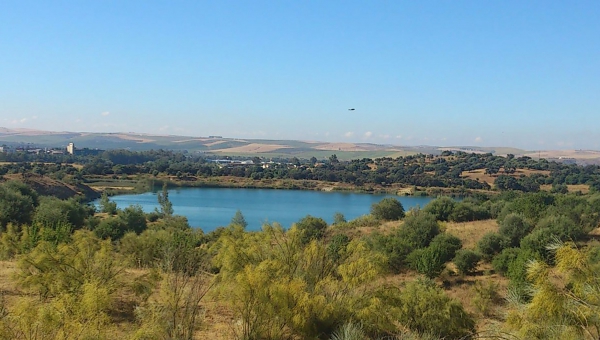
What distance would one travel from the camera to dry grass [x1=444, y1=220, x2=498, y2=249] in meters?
23.2

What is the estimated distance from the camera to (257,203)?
6178cm

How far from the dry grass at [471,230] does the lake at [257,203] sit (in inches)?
Result: 703

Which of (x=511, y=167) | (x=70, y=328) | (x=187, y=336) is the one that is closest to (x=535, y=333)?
(x=187, y=336)

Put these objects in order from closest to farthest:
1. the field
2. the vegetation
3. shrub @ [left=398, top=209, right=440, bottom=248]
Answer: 1. the vegetation
2. the field
3. shrub @ [left=398, top=209, right=440, bottom=248]

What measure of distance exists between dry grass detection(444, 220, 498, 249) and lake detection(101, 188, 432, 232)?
1787 centimetres

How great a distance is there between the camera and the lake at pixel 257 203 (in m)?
48.3

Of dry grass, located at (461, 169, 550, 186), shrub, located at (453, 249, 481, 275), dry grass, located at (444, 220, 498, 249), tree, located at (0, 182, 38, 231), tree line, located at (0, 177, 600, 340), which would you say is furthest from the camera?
dry grass, located at (461, 169, 550, 186)

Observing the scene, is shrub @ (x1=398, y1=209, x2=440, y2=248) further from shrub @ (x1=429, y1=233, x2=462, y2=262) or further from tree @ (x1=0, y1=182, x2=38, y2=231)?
tree @ (x1=0, y1=182, x2=38, y2=231)

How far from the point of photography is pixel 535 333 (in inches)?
263

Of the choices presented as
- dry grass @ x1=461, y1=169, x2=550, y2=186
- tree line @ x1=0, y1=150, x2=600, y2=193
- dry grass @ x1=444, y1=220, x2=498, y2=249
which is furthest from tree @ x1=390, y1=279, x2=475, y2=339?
dry grass @ x1=461, y1=169, x2=550, y2=186

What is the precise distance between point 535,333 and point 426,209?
2501 centimetres

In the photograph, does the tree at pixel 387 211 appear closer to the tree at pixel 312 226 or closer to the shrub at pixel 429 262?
the tree at pixel 312 226

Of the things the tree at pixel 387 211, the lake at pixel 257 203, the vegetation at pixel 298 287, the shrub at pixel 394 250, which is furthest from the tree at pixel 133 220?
the tree at pixel 387 211

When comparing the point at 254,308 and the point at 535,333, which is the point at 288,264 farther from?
the point at 535,333
